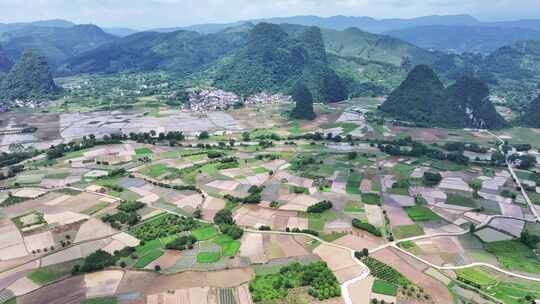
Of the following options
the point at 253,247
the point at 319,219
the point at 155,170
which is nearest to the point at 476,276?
the point at 319,219

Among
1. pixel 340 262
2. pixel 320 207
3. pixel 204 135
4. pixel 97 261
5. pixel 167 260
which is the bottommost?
pixel 340 262

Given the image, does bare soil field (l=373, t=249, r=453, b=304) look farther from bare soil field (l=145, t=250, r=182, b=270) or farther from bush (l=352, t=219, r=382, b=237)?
bare soil field (l=145, t=250, r=182, b=270)

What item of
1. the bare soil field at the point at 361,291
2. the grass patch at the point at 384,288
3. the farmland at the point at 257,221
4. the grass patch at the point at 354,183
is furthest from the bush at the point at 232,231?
the grass patch at the point at 354,183

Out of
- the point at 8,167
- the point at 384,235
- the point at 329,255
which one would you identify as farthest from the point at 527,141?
the point at 8,167

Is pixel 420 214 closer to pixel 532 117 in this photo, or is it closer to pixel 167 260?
pixel 167 260

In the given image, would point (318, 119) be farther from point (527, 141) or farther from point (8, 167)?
point (8, 167)

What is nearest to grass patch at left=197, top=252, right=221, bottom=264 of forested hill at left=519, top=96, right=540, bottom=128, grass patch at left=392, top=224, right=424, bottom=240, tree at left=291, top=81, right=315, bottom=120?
grass patch at left=392, top=224, right=424, bottom=240

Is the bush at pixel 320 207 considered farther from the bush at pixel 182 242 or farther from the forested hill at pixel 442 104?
the forested hill at pixel 442 104

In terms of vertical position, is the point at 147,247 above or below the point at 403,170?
above
